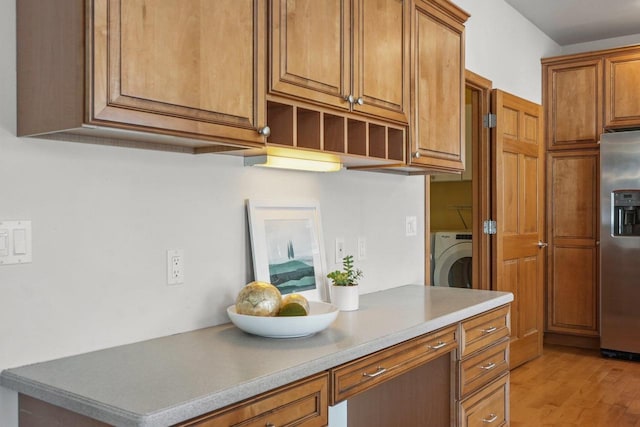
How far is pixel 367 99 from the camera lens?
2219 millimetres

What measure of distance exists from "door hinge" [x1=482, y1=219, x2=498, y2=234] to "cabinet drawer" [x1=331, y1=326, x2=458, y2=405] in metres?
1.94

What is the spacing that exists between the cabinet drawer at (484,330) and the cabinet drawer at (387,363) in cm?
10

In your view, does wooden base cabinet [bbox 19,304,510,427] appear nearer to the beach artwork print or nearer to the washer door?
the beach artwork print

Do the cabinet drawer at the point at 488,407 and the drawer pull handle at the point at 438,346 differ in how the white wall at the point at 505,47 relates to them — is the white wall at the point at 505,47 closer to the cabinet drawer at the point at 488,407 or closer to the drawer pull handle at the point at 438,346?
the cabinet drawer at the point at 488,407

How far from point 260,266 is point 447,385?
929 mm

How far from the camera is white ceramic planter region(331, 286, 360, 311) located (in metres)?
2.31

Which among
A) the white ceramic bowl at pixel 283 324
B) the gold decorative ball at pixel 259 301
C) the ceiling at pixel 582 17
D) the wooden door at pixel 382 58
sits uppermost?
the ceiling at pixel 582 17

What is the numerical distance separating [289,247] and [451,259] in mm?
3114

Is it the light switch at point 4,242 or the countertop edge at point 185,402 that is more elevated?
the light switch at point 4,242

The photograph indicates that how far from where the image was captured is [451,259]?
5156mm

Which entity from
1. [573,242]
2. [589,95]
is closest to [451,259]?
[573,242]

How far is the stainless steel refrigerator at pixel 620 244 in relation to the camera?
459cm

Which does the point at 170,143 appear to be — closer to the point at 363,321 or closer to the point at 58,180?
the point at 58,180

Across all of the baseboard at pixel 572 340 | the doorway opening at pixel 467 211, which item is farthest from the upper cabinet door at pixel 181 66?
the baseboard at pixel 572 340
